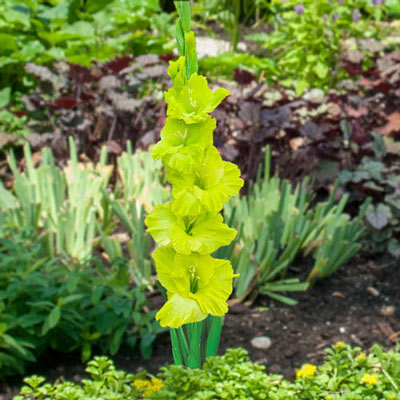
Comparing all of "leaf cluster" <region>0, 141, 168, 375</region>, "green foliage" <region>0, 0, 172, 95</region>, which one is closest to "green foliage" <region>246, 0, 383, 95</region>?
"green foliage" <region>0, 0, 172, 95</region>

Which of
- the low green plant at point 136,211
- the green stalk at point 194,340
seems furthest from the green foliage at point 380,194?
the green stalk at point 194,340

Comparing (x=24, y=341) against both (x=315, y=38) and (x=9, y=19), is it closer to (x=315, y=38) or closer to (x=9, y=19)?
(x=9, y=19)

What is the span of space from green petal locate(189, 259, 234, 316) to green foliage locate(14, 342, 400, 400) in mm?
293

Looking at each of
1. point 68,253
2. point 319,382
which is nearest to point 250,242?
point 68,253

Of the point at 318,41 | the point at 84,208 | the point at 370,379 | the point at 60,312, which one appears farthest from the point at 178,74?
the point at 318,41

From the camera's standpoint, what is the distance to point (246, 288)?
260 cm

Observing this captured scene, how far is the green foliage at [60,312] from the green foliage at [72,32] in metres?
2.34

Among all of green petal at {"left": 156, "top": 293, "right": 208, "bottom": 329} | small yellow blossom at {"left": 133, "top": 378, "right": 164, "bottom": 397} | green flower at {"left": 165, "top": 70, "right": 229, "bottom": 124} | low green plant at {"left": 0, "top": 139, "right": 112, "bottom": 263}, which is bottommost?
low green plant at {"left": 0, "top": 139, "right": 112, "bottom": 263}

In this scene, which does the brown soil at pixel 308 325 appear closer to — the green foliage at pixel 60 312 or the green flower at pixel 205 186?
the green foliage at pixel 60 312

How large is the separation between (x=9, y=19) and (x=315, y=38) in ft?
7.94

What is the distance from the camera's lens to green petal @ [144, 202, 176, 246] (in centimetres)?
108

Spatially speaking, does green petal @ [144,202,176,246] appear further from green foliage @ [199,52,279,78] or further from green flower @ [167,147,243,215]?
green foliage @ [199,52,279,78]

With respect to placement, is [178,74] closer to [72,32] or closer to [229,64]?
[229,64]

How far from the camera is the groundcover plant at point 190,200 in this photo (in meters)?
1.03
